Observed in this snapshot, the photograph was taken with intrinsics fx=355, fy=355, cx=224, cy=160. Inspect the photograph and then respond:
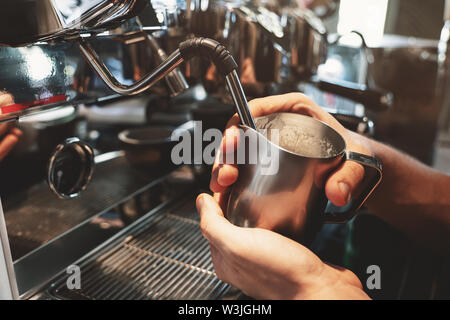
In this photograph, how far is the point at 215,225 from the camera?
1.27 feet

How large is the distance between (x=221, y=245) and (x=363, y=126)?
39 centimetres

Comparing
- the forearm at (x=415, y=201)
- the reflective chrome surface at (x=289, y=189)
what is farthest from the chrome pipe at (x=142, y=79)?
the forearm at (x=415, y=201)

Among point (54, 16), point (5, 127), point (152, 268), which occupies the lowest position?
point (152, 268)

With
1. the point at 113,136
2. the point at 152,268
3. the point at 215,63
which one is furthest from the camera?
the point at 113,136

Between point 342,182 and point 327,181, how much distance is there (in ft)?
0.05

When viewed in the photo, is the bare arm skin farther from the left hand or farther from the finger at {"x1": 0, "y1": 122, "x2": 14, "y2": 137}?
the finger at {"x1": 0, "y1": 122, "x2": 14, "y2": 137}

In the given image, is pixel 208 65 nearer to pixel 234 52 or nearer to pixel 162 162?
pixel 234 52

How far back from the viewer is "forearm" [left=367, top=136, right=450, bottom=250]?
2.15ft

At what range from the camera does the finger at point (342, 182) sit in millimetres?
367

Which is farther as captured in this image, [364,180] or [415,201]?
[415,201]

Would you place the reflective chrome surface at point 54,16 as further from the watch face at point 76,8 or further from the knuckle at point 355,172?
the knuckle at point 355,172

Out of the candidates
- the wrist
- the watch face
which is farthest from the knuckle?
the watch face

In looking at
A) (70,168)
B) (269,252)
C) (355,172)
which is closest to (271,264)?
(269,252)

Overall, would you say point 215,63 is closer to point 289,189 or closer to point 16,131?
point 289,189
